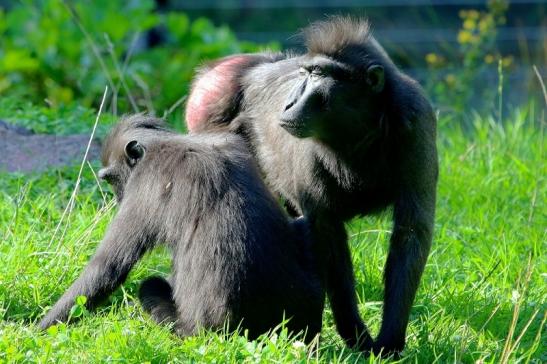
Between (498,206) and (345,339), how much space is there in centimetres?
228

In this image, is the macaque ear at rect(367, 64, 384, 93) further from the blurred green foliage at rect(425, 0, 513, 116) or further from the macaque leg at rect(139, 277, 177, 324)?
the blurred green foliage at rect(425, 0, 513, 116)

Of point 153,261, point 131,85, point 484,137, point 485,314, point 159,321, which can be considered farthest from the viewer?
point 131,85

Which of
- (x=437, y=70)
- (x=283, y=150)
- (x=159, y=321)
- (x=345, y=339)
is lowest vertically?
(x=437, y=70)

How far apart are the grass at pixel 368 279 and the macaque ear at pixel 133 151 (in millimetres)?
645

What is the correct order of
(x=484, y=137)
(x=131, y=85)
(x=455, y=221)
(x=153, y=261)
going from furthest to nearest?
(x=131, y=85) → (x=484, y=137) → (x=455, y=221) → (x=153, y=261)

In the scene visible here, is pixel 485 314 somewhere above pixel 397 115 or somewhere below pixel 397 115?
below

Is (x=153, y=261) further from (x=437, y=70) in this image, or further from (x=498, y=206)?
(x=437, y=70)

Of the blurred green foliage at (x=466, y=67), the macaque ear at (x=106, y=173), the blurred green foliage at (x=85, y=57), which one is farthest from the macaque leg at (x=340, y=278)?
the blurred green foliage at (x=466, y=67)

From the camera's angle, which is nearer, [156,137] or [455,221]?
[156,137]

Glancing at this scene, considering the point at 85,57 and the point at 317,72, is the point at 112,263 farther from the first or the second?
the point at 85,57

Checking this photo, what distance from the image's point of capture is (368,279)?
605cm

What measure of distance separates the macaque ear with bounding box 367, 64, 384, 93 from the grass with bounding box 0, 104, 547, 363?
763 mm

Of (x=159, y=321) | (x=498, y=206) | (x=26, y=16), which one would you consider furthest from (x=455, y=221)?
(x=26, y=16)

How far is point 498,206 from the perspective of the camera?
7.26 meters
